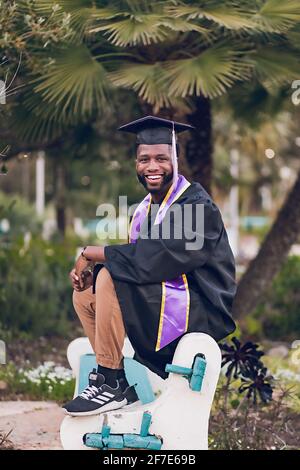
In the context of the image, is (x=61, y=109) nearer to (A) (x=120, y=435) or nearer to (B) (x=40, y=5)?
(B) (x=40, y=5)

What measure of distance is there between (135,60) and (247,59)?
0.83 meters

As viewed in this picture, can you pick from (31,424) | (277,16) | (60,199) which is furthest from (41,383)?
(60,199)

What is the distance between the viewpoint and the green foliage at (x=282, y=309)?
32.8 ft

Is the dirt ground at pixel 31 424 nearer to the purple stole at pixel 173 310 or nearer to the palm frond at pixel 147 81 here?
the purple stole at pixel 173 310

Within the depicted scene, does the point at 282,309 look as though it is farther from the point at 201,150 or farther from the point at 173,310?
the point at 173,310

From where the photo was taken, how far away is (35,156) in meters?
9.38

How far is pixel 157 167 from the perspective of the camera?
4.34 m

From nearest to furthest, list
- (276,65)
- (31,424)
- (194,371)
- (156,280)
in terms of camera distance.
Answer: (194,371) → (156,280) → (31,424) → (276,65)

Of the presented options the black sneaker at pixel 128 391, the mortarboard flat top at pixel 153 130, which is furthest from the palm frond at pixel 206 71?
the black sneaker at pixel 128 391

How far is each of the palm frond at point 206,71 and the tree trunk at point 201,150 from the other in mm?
1174

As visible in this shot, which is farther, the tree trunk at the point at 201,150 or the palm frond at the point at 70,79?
the tree trunk at the point at 201,150

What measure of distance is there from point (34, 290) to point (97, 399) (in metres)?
4.80

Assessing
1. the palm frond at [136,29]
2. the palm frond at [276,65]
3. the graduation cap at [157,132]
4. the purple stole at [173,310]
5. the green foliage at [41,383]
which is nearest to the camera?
the purple stole at [173,310]

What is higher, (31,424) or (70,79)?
(70,79)
